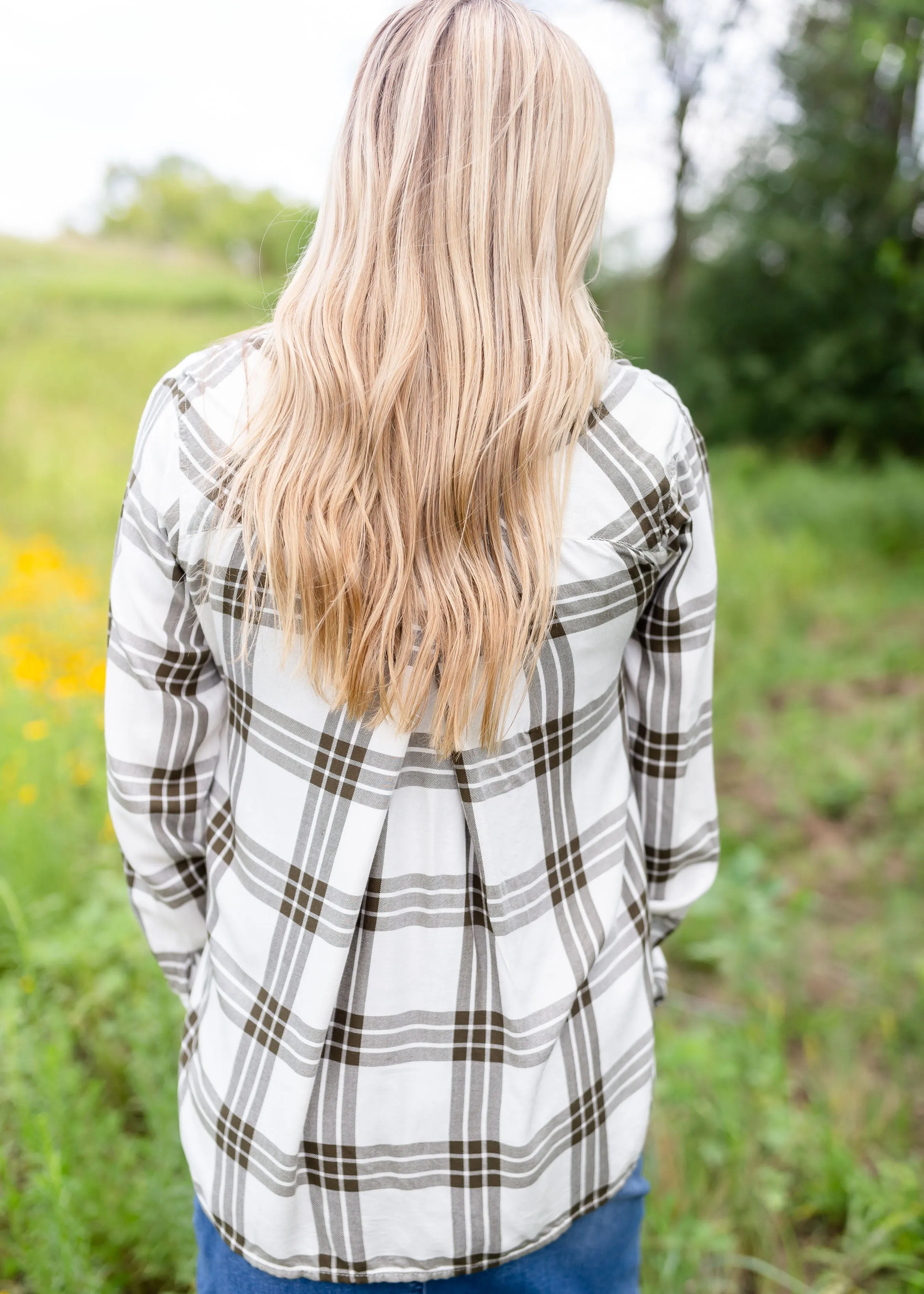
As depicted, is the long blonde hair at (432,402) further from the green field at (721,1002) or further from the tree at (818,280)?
the tree at (818,280)

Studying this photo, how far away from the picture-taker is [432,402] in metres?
0.84

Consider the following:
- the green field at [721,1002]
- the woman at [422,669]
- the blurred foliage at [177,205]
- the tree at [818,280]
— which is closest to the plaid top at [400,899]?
the woman at [422,669]

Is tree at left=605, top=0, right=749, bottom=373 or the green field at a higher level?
tree at left=605, top=0, right=749, bottom=373

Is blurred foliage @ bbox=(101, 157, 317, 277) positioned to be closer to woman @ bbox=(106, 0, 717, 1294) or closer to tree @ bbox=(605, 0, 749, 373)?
tree @ bbox=(605, 0, 749, 373)

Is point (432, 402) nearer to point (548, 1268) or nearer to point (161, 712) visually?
point (161, 712)

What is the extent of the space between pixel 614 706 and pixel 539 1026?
0.36m

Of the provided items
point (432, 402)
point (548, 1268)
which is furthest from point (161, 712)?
point (548, 1268)

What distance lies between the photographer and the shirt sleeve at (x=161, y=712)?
908 mm

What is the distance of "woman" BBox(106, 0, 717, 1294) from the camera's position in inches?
32.9

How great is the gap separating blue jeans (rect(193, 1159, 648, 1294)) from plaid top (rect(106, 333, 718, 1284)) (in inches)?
1.3

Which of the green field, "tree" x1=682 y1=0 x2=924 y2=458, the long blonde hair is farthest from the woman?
"tree" x1=682 y1=0 x2=924 y2=458

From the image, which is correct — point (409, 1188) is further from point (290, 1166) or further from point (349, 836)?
point (349, 836)

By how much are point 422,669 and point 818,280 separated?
12837 mm

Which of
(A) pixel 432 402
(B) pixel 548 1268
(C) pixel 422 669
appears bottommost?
(B) pixel 548 1268
